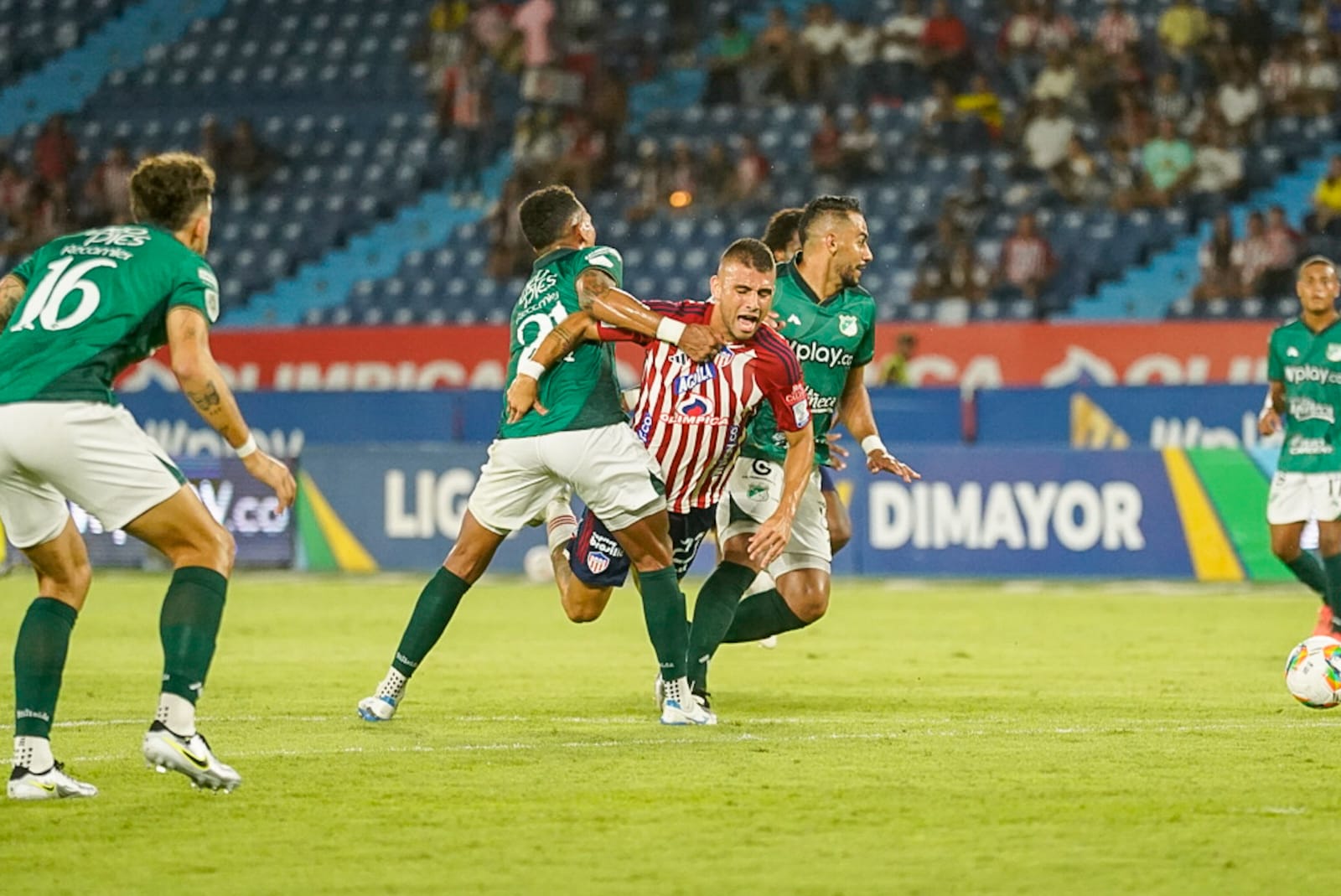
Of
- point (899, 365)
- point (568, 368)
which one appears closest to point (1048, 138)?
point (899, 365)

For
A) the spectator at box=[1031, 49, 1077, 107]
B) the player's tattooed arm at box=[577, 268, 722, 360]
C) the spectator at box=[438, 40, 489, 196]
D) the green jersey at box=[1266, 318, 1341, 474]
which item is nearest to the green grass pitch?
the green jersey at box=[1266, 318, 1341, 474]

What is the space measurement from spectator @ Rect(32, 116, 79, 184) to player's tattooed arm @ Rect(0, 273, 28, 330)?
72.5 ft

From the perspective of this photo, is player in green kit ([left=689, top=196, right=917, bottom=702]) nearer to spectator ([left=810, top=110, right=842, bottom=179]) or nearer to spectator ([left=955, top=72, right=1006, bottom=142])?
spectator ([left=955, top=72, right=1006, bottom=142])

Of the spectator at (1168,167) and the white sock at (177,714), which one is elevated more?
the spectator at (1168,167)

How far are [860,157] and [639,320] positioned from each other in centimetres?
1606

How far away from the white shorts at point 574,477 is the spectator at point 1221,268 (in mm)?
13373

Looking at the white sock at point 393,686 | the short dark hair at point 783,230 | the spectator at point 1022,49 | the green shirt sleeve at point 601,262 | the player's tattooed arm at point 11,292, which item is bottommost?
the white sock at point 393,686

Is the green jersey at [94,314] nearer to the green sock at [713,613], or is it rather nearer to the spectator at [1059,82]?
the green sock at [713,613]

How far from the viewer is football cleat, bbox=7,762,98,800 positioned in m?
6.74

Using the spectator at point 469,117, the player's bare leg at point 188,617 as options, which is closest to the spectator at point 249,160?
the spectator at point 469,117

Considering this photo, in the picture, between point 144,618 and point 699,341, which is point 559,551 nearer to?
point 699,341

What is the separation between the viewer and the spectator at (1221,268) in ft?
68.9

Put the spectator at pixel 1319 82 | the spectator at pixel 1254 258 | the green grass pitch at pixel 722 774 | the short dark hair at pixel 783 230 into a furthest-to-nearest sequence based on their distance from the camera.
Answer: the spectator at pixel 1319 82, the spectator at pixel 1254 258, the short dark hair at pixel 783 230, the green grass pitch at pixel 722 774

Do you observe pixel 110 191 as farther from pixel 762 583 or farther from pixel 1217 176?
pixel 762 583
